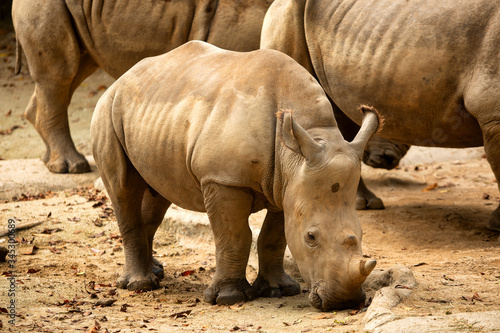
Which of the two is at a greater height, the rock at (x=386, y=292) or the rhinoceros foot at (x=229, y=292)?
the rock at (x=386, y=292)

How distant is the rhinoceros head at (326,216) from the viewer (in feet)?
14.1

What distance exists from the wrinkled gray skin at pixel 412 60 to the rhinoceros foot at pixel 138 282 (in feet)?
7.88

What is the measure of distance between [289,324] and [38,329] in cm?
145

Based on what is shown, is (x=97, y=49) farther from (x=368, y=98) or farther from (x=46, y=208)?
(x=368, y=98)

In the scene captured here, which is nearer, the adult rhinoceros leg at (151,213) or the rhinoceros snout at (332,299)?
the rhinoceros snout at (332,299)

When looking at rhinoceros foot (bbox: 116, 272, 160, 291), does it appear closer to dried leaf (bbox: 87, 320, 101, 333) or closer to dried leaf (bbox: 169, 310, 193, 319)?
dried leaf (bbox: 169, 310, 193, 319)

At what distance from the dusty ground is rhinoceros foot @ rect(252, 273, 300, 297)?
11 centimetres

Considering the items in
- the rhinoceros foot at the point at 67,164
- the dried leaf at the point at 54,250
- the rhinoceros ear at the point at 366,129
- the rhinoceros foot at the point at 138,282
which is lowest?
the rhinoceros foot at the point at 67,164

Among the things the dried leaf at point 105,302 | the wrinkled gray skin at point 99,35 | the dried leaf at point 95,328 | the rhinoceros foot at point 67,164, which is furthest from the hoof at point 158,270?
the rhinoceros foot at point 67,164

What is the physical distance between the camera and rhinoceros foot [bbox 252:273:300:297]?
5.17 metres

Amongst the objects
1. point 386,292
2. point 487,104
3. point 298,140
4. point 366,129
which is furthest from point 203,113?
point 487,104

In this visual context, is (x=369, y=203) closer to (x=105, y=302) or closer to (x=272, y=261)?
(x=272, y=261)

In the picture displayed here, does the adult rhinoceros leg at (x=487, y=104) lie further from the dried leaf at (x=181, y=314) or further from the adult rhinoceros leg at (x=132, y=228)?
the dried leaf at (x=181, y=314)

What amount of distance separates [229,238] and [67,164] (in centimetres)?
501
